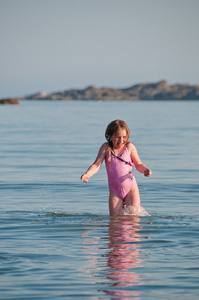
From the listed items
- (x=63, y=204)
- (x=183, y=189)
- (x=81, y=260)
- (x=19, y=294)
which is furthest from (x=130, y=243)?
(x=183, y=189)

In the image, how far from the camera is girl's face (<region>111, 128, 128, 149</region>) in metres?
8.84

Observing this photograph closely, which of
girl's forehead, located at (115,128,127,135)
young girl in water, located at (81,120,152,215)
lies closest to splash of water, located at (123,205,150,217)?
young girl in water, located at (81,120,152,215)

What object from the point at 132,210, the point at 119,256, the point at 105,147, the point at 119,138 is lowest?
the point at 119,256

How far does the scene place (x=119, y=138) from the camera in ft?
29.2

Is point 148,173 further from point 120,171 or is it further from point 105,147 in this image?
point 105,147

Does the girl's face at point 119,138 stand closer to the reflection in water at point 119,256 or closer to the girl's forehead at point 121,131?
the girl's forehead at point 121,131

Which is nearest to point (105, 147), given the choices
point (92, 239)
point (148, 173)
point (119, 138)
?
point (119, 138)

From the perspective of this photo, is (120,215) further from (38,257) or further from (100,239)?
(38,257)

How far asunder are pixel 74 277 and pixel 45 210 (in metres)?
4.46

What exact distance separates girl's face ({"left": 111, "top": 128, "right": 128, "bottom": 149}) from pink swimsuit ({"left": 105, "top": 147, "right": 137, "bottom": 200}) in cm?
14

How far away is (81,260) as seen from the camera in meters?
6.69

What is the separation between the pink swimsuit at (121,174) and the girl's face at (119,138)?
0.14 meters

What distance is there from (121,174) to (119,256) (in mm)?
2431

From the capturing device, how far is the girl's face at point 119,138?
884cm
